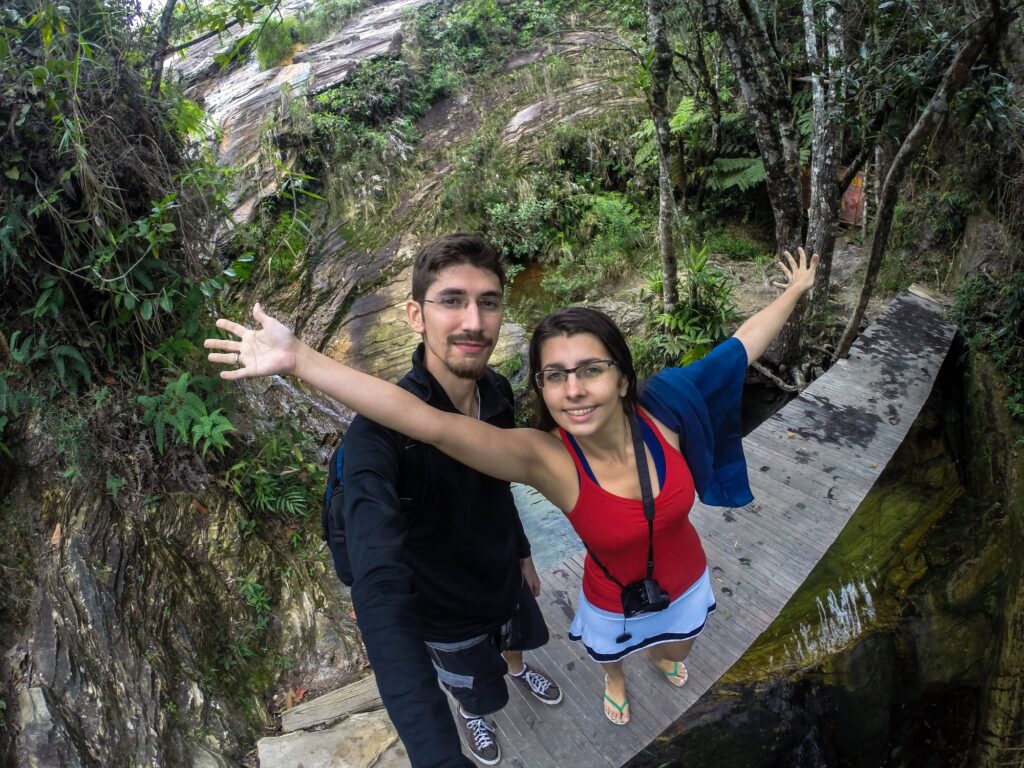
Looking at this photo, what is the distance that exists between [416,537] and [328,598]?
2531mm

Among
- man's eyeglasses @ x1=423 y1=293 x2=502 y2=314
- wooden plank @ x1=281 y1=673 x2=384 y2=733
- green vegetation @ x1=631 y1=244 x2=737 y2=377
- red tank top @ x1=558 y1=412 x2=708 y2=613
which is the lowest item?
green vegetation @ x1=631 y1=244 x2=737 y2=377

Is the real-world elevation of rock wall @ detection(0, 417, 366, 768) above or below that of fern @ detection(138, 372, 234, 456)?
below

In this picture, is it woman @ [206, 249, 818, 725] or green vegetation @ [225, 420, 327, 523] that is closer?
woman @ [206, 249, 818, 725]

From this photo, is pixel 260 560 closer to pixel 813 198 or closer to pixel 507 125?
pixel 813 198

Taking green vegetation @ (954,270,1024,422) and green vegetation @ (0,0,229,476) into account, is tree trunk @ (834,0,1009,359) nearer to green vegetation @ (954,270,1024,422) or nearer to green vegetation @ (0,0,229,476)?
green vegetation @ (954,270,1024,422)

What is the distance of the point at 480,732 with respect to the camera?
2.52 meters

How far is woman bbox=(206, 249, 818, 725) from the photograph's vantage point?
150 cm

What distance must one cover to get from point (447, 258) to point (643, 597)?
1257 mm

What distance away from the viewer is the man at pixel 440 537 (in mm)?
1203

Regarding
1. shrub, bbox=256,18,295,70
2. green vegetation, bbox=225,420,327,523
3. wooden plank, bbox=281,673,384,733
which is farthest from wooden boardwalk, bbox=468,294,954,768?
shrub, bbox=256,18,295,70

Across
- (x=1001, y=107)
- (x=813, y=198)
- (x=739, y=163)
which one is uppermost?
(x=1001, y=107)

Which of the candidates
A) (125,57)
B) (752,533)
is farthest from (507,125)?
(752,533)

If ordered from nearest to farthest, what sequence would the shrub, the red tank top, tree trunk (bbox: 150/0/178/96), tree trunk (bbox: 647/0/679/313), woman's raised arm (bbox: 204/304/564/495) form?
woman's raised arm (bbox: 204/304/564/495) → the red tank top → tree trunk (bbox: 150/0/178/96) → tree trunk (bbox: 647/0/679/313) → the shrub

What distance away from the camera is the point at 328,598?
3793 millimetres
